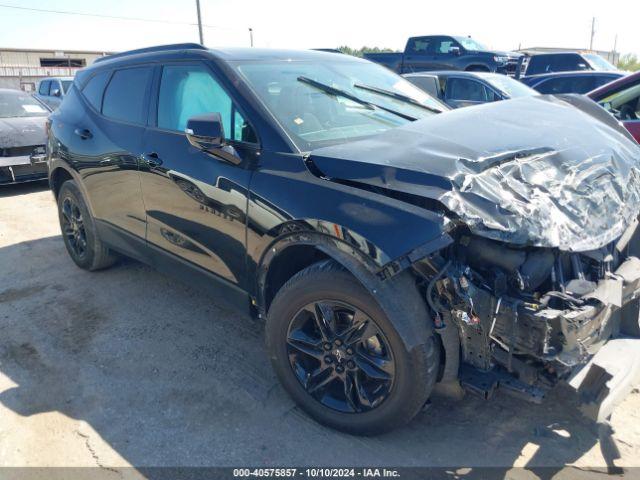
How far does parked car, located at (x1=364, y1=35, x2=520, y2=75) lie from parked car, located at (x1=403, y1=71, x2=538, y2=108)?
18.4 ft

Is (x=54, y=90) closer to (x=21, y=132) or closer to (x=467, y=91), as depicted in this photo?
(x=21, y=132)

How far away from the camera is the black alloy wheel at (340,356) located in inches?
99.1

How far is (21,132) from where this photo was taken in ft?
26.9

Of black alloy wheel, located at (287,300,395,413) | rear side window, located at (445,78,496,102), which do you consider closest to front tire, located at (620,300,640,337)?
black alloy wheel, located at (287,300,395,413)

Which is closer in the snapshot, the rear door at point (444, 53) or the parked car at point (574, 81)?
the parked car at point (574, 81)

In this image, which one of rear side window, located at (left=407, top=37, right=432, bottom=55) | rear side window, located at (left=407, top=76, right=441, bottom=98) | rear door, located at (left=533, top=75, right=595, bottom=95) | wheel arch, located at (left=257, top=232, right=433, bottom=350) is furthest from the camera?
rear side window, located at (left=407, top=37, right=432, bottom=55)

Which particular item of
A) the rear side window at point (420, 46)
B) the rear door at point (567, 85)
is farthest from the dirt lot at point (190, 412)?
the rear side window at point (420, 46)

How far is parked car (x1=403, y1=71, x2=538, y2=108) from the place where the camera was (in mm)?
8898

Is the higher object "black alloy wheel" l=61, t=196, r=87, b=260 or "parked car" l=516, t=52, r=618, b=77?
"parked car" l=516, t=52, r=618, b=77

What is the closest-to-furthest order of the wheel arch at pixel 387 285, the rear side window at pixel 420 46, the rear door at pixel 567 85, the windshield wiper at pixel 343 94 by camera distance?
the wheel arch at pixel 387 285 < the windshield wiper at pixel 343 94 < the rear door at pixel 567 85 < the rear side window at pixel 420 46

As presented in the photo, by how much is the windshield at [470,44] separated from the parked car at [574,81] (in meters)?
4.90

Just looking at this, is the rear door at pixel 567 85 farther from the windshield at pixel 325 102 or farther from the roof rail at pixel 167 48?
the roof rail at pixel 167 48

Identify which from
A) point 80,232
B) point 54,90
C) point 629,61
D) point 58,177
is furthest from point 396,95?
point 629,61

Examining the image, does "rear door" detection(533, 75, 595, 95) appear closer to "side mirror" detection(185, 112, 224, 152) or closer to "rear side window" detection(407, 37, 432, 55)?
"rear side window" detection(407, 37, 432, 55)
